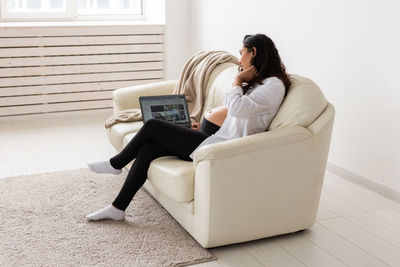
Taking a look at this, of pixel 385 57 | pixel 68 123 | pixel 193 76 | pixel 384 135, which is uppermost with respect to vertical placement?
pixel 385 57

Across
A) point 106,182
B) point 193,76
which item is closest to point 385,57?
point 193,76

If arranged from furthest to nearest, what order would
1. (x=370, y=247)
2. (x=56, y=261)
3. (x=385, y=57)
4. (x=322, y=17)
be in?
(x=322, y=17)
(x=385, y=57)
(x=370, y=247)
(x=56, y=261)

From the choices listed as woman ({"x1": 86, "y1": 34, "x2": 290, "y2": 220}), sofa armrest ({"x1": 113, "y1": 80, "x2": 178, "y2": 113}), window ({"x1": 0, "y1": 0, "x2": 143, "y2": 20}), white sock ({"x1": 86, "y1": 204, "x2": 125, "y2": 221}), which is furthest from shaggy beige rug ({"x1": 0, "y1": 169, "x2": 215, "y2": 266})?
window ({"x1": 0, "y1": 0, "x2": 143, "y2": 20})

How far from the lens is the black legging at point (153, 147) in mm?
2836

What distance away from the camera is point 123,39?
5.43 metres

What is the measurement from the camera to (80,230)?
278 cm

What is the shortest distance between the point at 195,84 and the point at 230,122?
885 mm

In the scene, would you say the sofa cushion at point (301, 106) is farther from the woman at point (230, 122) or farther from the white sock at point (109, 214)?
the white sock at point (109, 214)

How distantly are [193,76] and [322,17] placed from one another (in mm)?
952

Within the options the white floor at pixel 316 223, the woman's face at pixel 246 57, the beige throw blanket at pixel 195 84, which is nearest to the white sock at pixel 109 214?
the white floor at pixel 316 223

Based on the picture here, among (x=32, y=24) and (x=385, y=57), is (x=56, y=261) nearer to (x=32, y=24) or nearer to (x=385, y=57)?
(x=385, y=57)

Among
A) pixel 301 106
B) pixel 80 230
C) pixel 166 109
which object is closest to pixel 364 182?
pixel 301 106

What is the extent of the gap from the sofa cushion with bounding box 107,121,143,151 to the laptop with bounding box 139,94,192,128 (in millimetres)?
229

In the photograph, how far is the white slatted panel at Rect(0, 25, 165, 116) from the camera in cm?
507
